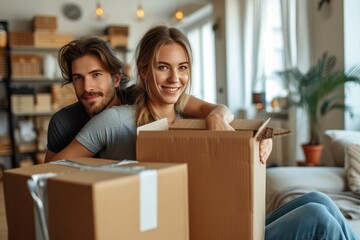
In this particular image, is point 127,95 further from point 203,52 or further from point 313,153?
point 203,52

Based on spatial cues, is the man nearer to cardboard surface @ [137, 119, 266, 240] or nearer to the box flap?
the box flap

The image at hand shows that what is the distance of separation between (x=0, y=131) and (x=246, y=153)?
208 inches

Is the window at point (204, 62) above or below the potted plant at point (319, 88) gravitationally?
above

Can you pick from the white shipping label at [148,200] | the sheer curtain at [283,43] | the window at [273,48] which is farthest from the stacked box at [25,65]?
the white shipping label at [148,200]

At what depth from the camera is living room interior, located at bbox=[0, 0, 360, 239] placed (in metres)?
2.42

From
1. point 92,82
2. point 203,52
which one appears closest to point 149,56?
point 92,82

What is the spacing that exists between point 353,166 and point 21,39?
4.55 m

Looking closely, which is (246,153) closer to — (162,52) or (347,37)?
(162,52)

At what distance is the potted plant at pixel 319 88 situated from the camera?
328cm

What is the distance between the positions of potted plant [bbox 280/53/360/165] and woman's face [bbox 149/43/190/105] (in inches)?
90.4

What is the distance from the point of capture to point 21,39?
5.28 meters

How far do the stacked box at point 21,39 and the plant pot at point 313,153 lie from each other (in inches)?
150

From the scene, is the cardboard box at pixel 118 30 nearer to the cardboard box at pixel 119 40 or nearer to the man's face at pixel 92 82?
the cardboard box at pixel 119 40

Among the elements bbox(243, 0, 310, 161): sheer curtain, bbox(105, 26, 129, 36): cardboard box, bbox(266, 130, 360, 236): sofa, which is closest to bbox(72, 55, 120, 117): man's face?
bbox(266, 130, 360, 236): sofa
